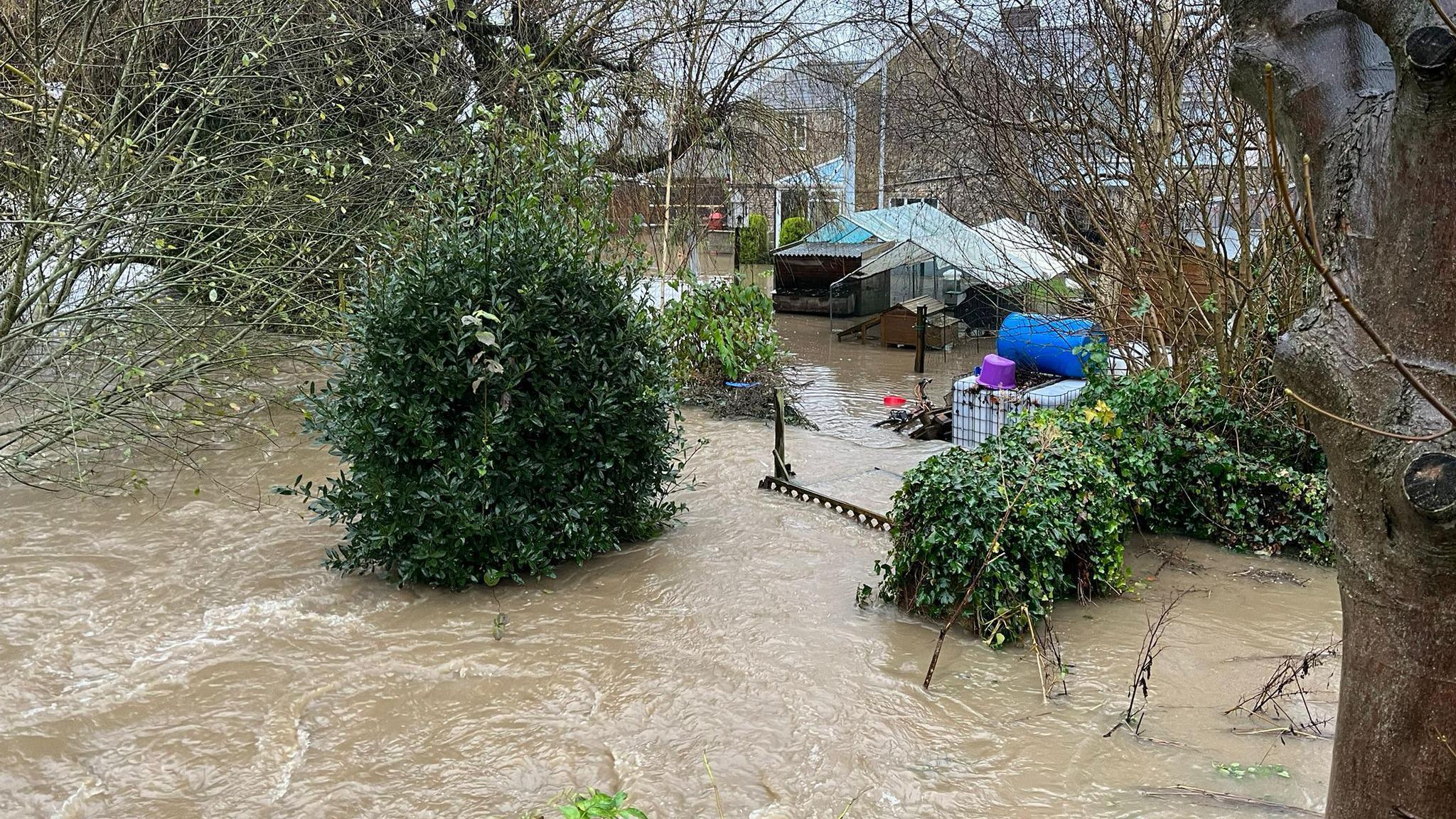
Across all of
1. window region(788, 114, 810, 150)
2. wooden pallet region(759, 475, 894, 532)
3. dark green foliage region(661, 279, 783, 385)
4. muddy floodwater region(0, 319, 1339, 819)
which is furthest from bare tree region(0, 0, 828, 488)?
window region(788, 114, 810, 150)

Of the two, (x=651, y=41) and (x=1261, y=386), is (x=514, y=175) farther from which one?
(x=651, y=41)

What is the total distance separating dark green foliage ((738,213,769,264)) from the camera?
30.8 meters

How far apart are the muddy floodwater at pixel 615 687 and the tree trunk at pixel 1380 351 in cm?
233

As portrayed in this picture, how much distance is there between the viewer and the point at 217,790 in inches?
174

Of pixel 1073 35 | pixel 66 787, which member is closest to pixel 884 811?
pixel 66 787

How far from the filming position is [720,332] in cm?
1324

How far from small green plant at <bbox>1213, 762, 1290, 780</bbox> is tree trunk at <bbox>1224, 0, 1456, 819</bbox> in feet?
7.87

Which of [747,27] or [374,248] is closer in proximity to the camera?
[374,248]

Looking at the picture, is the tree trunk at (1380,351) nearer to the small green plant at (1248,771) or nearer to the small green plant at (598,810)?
the small green plant at (598,810)

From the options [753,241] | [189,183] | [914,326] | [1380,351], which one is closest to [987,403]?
[189,183]

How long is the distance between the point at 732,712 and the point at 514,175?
4.12m

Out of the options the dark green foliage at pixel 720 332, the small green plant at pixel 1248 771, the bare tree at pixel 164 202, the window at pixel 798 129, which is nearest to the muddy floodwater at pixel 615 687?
the small green plant at pixel 1248 771

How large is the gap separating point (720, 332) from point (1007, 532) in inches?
311

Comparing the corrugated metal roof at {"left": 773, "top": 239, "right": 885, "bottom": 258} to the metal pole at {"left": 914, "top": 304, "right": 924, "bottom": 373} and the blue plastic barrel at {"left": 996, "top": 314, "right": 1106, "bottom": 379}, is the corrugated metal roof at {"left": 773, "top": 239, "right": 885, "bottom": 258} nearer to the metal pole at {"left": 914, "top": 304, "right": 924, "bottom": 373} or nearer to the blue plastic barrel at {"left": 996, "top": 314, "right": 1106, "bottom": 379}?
the metal pole at {"left": 914, "top": 304, "right": 924, "bottom": 373}
